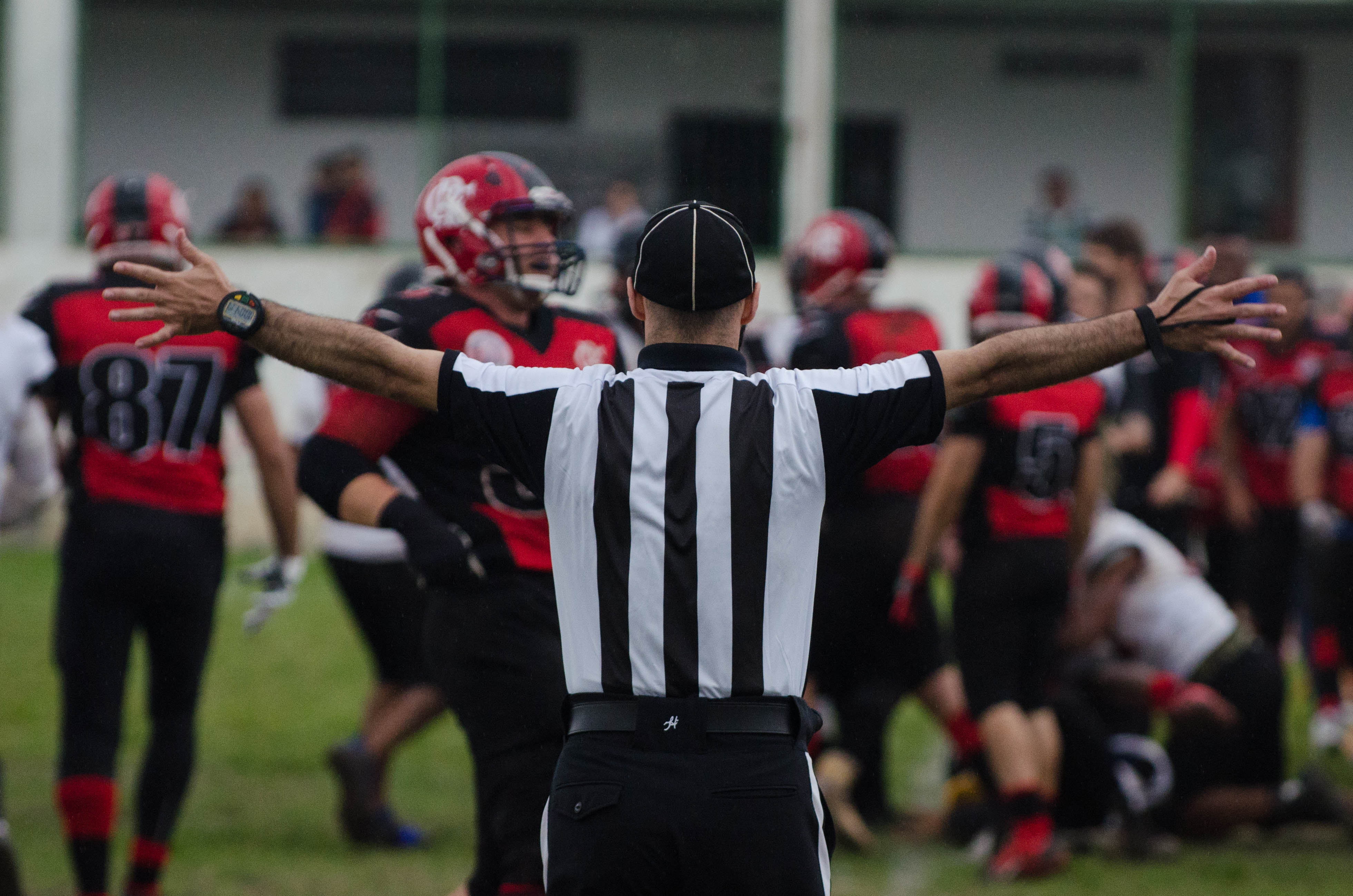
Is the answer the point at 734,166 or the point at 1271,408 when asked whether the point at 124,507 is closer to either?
the point at 1271,408

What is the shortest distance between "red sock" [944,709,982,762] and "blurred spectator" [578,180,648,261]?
850 cm

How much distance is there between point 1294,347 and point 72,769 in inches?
249

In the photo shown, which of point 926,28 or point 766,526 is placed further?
point 926,28

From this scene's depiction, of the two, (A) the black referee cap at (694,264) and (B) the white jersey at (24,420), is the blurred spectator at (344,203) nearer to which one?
(B) the white jersey at (24,420)

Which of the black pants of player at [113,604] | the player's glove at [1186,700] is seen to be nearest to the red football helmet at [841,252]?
the player's glove at [1186,700]

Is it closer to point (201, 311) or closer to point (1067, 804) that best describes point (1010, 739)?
point (1067, 804)

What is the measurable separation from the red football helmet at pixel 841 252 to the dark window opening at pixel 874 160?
12.1 metres

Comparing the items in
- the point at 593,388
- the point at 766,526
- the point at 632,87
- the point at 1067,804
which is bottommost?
the point at 1067,804

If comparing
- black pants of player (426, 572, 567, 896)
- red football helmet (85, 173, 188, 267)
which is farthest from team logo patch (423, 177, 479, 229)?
red football helmet (85, 173, 188, 267)

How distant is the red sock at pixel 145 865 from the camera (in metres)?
5.53

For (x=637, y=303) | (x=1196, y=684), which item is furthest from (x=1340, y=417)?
(x=637, y=303)

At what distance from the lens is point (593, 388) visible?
3.30 m

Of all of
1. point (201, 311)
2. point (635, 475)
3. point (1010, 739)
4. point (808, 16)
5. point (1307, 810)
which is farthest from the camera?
point (808, 16)

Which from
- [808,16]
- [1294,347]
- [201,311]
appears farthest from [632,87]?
[201,311]
